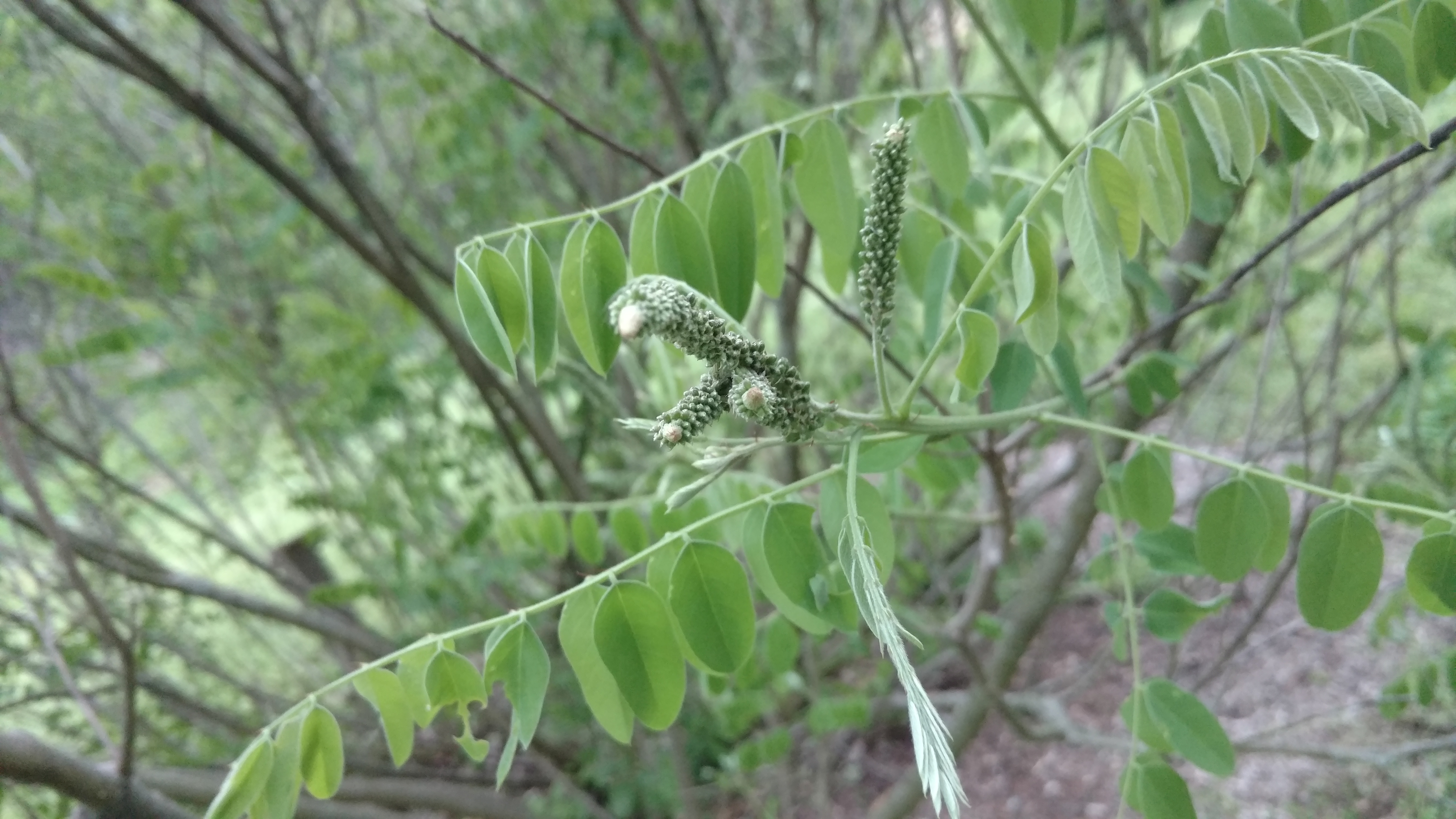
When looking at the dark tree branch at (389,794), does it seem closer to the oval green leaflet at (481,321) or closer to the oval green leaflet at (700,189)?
the oval green leaflet at (481,321)

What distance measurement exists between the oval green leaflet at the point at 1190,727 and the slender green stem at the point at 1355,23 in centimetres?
59

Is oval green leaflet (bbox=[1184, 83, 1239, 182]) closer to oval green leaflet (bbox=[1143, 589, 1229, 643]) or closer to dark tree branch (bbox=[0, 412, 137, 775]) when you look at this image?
oval green leaflet (bbox=[1143, 589, 1229, 643])

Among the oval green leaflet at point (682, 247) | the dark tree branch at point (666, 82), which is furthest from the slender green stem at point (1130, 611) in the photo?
the dark tree branch at point (666, 82)

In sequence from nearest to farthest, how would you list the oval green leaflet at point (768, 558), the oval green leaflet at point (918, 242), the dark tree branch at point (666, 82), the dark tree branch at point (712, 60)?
the oval green leaflet at point (768, 558) < the oval green leaflet at point (918, 242) < the dark tree branch at point (666, 82) < the dark tree branch at point (712, 60)

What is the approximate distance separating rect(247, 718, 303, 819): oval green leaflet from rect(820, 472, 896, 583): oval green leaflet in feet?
1.59

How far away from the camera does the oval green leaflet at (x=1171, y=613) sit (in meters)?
0.85

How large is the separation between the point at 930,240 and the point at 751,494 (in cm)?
36

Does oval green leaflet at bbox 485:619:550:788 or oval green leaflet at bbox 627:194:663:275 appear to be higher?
oval green leaflet at bbox 627:194:663:275

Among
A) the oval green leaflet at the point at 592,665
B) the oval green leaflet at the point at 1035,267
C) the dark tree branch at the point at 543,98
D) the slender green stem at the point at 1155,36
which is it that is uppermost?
the dark tree branch at the point at 543,98

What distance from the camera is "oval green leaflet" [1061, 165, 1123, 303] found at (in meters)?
0.56

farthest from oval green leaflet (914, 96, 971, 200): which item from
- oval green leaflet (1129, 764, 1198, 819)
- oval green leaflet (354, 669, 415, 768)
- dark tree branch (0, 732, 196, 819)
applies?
dark tree branch (0, 732, 196, 819)

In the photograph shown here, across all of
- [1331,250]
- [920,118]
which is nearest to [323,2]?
[920,118]

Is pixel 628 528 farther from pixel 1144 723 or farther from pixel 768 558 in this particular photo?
pixel 1144 723

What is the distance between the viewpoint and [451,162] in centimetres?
193
